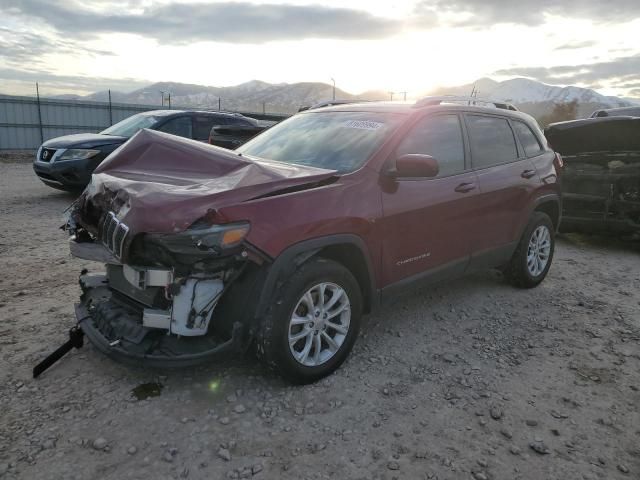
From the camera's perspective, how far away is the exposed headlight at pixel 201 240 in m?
2.63

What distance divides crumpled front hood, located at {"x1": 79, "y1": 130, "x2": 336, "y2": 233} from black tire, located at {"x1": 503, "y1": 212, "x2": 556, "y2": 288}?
256cm

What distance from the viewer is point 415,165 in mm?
3330

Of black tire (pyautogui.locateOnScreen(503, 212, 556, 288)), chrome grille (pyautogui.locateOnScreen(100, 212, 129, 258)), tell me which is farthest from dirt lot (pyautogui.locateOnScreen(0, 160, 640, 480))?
chrome grille (pyautogui.locateOnScreen(100, 212, 129, 258))

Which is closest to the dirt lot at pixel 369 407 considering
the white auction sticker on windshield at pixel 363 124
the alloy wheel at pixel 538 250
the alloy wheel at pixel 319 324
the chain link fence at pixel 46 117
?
the alloy wheel at pixel 319 324

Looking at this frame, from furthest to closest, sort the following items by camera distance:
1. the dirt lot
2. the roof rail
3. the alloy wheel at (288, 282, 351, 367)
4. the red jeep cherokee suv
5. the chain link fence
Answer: the chain link fence, the roof rail, the alloy wheel at (288, 282, 351, 367), the red jeep cherokee suv, the dirt lot

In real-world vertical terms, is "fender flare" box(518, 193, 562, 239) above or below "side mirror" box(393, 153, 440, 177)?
below

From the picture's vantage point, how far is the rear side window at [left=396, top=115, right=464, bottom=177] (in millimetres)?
3742

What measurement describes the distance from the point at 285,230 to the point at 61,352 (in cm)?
167

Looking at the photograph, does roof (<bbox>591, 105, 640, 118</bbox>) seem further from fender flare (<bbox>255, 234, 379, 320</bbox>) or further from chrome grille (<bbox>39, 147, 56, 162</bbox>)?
chrome grille (<bbox>39, 147, 56, 162</bbox>)

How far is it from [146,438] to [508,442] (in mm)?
1933

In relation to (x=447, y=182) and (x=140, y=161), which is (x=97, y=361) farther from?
(x=447, y=182)

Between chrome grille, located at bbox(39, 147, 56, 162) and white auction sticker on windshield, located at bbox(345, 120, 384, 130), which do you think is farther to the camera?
chrome grille, located at bbox(39, 147, 56, 162)

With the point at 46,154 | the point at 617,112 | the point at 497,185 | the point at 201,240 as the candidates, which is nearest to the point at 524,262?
the point at 497,185

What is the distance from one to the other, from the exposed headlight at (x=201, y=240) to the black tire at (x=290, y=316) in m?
0.46
